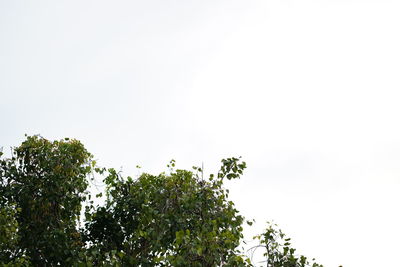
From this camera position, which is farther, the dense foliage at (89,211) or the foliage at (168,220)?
the dense foliage at (89,211)

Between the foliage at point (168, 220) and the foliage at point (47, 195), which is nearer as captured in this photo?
the foliage at point (168, 220)

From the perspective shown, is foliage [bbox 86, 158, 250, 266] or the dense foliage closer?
foliage [bbox 86, 158, 250, 266]

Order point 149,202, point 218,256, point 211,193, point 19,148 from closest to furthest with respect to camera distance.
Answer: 1. point 218,256
2. point 211,193
3. point 149,202
4. point 19,148

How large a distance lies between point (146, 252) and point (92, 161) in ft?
11.1

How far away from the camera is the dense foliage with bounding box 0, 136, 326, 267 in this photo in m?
12.1

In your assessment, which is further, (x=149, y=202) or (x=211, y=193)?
(x=149, y=202)

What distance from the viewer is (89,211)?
14258 mm

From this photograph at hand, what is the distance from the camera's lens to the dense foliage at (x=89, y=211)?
1212 cm

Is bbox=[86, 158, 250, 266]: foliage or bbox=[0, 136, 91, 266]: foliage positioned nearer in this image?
bbox=[86, 158, 250, 266]: foliage

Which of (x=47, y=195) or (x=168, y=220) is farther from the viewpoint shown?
(x=47, y=195)

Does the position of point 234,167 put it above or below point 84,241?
above

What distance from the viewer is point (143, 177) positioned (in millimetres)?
14359

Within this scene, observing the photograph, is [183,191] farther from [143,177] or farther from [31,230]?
[31,230]

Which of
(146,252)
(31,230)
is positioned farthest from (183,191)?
(31,230)
